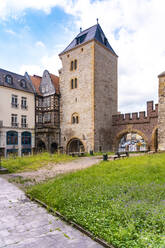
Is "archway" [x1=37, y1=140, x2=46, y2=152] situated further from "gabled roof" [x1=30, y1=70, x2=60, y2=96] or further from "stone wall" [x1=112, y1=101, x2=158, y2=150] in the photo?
"stone wall" [x1=112, y1=101, x2=158, y2=150]

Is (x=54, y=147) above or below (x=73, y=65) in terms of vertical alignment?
below

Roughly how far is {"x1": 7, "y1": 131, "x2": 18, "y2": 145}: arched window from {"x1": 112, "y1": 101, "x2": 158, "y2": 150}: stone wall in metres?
13.6

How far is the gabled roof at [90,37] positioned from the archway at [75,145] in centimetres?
1347

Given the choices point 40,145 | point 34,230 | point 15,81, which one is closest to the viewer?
point 34,230

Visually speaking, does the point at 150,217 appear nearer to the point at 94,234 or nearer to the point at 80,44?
the point at 94,234

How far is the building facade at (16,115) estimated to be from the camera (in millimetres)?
22281

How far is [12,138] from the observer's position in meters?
22.9

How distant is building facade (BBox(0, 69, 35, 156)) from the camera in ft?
73.1

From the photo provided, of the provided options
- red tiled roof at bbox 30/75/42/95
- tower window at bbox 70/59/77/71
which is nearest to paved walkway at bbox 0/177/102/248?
tower window at bbox 70/59/77/71

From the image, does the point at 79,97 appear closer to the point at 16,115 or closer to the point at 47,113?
the point at 47,113

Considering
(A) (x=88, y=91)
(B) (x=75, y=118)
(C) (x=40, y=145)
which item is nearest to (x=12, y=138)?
(C) (x=40, y=145)

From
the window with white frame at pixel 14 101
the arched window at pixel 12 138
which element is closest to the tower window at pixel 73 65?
the window with white frame at pixel 14 101

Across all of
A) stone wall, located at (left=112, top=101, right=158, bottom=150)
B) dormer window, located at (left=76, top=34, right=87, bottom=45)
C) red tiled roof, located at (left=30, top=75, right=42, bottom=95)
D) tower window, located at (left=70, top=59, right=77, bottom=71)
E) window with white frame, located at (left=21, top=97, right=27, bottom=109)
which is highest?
dormer window, located at (left=76, top=34, right=87, bottom=45)

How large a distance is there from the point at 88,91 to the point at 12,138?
12112 mm
